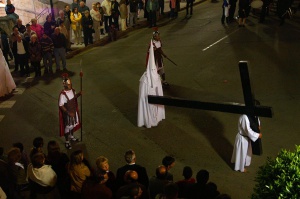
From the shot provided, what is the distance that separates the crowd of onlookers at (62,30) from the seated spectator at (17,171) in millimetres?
8110

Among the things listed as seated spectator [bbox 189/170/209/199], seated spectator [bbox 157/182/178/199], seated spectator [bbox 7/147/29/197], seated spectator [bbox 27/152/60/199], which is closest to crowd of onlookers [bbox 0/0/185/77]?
seated spectator [bbox 7/147/29/197]

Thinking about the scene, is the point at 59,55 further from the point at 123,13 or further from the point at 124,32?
the point at 124,32

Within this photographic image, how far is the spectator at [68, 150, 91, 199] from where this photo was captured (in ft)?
20.2

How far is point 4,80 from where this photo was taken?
42.0ft

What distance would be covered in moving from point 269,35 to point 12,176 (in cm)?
1348

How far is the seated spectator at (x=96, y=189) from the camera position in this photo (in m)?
5.63

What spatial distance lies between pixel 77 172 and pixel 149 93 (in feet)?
12.7

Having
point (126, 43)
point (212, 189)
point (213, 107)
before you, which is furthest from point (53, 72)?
point (212, 189)

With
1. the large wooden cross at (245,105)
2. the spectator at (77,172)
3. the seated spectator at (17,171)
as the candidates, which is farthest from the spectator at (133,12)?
the spectator at (77,172)

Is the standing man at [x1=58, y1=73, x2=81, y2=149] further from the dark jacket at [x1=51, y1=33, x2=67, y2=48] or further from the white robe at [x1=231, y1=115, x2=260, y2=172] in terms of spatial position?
the dark jacket at [x1=51, y1=33, x2=67, y2=48]

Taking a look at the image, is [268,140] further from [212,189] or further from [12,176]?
[12,176]

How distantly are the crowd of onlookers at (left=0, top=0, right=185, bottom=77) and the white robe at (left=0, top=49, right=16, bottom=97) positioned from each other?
1530 mm

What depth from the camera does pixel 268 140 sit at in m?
8.95

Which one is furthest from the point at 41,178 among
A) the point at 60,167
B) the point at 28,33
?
the point at 28,33
